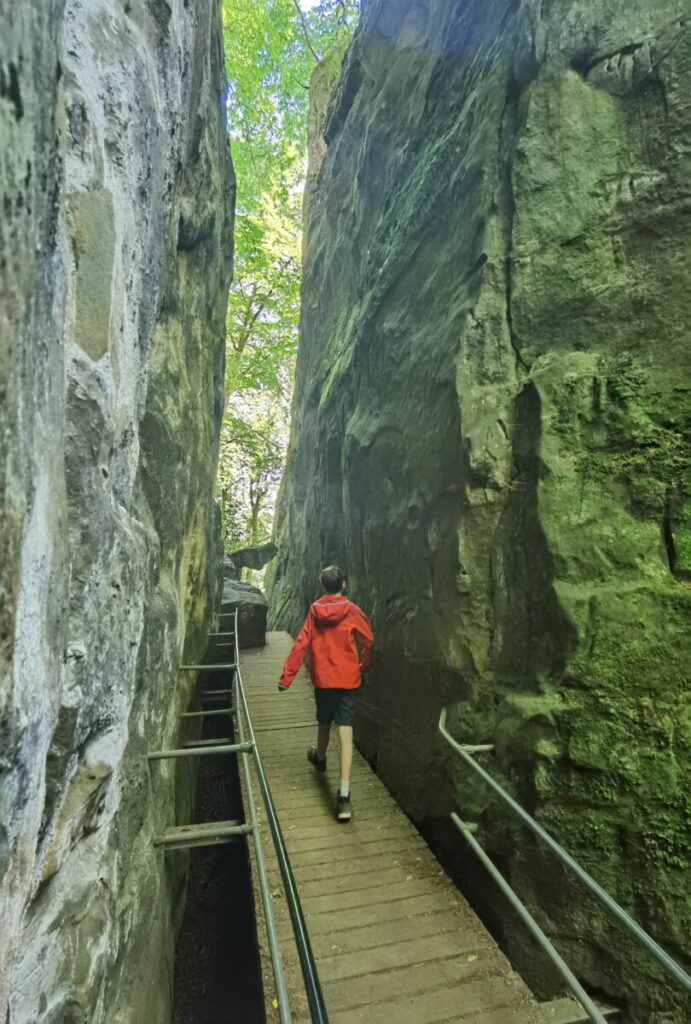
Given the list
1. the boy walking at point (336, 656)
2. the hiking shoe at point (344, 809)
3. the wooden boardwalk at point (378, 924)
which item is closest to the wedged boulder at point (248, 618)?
the wooden boardwalk at point (378, 924)

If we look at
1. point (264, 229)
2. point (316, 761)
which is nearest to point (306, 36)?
point (264, 229)

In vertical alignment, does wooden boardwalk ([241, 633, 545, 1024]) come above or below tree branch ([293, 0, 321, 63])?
below

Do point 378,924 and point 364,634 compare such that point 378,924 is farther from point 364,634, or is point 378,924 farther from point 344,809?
point 364,634

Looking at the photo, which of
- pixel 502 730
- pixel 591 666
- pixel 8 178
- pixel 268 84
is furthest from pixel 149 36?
pixel 268 84

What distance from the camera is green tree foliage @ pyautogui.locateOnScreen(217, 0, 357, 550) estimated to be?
44.4ft

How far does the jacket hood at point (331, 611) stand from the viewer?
5008 mm

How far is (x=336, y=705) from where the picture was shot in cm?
509

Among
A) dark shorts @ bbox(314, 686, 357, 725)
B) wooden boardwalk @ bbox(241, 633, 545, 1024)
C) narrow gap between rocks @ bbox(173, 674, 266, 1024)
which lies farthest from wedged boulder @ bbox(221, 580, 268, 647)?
dark shorts @ bbox(314, 686, 357, 725)

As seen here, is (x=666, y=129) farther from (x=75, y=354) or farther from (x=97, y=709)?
(x=97, y=709)

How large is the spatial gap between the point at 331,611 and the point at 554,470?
2.16m

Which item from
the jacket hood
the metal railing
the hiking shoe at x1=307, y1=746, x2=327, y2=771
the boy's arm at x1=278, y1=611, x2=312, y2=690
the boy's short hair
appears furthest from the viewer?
the hiking shoe at x1=307, y1=746, x2=327, y2=771

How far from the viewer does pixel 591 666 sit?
3699mm

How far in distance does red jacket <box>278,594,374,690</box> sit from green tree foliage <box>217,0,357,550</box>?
1295 centimetres

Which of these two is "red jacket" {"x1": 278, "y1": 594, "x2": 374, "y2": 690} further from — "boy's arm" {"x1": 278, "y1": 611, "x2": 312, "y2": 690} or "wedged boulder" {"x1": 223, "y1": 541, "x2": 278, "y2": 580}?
"wedged boulder" {"x1": 223, "y1": 541, "x2": 278, "y2": 580}
